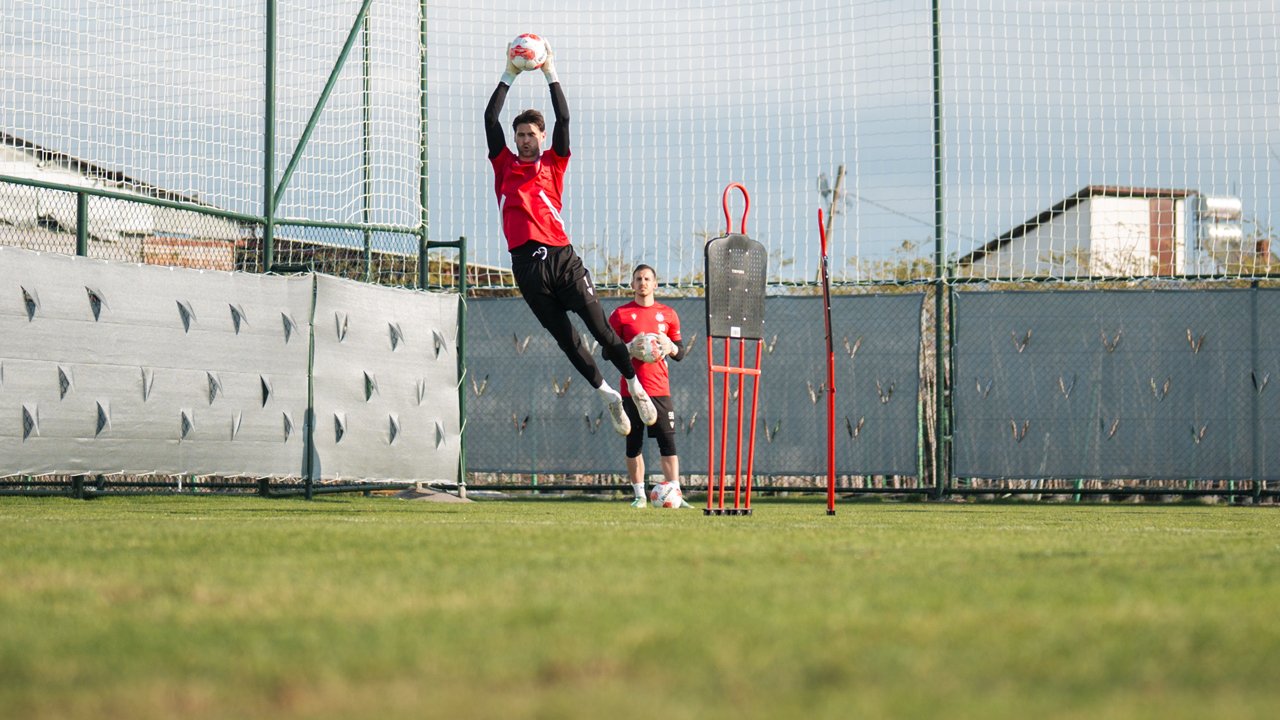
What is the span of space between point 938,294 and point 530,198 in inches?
234

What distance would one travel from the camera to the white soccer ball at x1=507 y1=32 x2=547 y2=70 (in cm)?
927

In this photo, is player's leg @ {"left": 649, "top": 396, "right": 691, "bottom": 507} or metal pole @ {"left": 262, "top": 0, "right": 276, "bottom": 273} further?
metal pole @ {"left": 262, "top": 0, "right": 276, "bottom": 273}

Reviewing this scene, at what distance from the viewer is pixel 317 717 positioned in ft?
8.60

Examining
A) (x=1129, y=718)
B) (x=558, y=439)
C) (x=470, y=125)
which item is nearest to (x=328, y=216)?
(x=470, y=125)

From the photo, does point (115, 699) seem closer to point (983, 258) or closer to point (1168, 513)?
point (1168, 513)

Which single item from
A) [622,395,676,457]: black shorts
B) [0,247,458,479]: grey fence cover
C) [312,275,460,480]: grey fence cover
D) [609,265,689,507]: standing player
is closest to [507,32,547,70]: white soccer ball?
[609,265,689,507]: standing player

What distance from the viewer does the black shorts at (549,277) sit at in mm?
9852

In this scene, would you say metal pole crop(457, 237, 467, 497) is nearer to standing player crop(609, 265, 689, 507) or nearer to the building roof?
standing player crop(609, 265, 689, 507)

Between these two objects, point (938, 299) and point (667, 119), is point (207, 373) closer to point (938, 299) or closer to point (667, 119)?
point (667, 119)

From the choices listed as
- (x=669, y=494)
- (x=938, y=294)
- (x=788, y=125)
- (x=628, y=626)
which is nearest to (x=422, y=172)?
(x=788, y=125)

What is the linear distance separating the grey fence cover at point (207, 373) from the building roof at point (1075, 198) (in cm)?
512

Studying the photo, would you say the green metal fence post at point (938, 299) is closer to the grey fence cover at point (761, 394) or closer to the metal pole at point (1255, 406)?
the grey fence cover at point (761, 394)

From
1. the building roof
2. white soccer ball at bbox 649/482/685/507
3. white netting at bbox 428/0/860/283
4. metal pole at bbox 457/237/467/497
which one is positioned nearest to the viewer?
white soccer ball at bbox 649/482/685/507

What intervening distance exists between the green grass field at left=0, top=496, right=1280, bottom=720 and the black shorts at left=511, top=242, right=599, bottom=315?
3.24m
